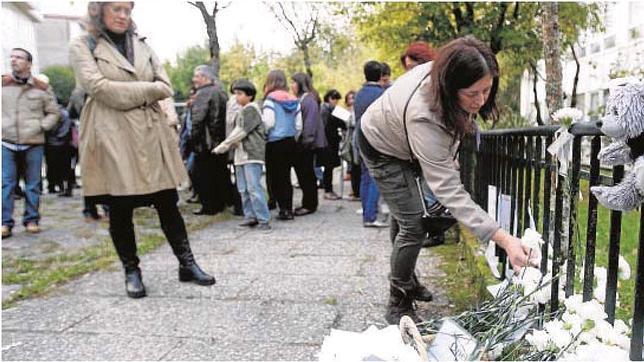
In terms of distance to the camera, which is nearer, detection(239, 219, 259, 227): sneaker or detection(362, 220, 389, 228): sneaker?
detection(362, 220, 389, 228): sneaker

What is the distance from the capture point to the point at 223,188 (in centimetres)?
732

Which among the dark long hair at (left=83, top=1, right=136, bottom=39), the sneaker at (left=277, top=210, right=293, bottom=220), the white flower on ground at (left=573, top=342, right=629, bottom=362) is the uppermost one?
the dark long hair at (left=83, top=1, right=136, bottom=39)

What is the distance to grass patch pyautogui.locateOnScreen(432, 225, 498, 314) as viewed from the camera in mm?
3254

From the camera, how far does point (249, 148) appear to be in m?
6.04

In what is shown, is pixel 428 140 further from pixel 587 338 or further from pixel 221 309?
pixel 221 309

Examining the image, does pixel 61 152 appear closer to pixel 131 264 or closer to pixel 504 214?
pixel 131 264

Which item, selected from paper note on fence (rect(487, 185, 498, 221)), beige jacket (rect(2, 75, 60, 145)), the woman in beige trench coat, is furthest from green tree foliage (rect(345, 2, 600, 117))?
the woman in beige trench coat

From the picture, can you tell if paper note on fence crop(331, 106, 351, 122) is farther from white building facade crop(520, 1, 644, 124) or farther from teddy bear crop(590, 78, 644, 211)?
white building facade crop(520, 1, 644, 124)

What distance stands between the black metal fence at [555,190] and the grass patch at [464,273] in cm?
22

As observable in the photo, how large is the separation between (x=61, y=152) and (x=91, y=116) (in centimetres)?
617

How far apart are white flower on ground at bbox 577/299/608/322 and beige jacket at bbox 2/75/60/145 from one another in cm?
553

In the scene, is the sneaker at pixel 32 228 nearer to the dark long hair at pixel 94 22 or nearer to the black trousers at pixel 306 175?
the black trousers at pixel 306 175

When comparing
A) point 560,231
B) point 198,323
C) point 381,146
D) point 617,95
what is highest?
point 617,95

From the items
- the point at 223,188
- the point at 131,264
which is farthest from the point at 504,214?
the point at 223,188
